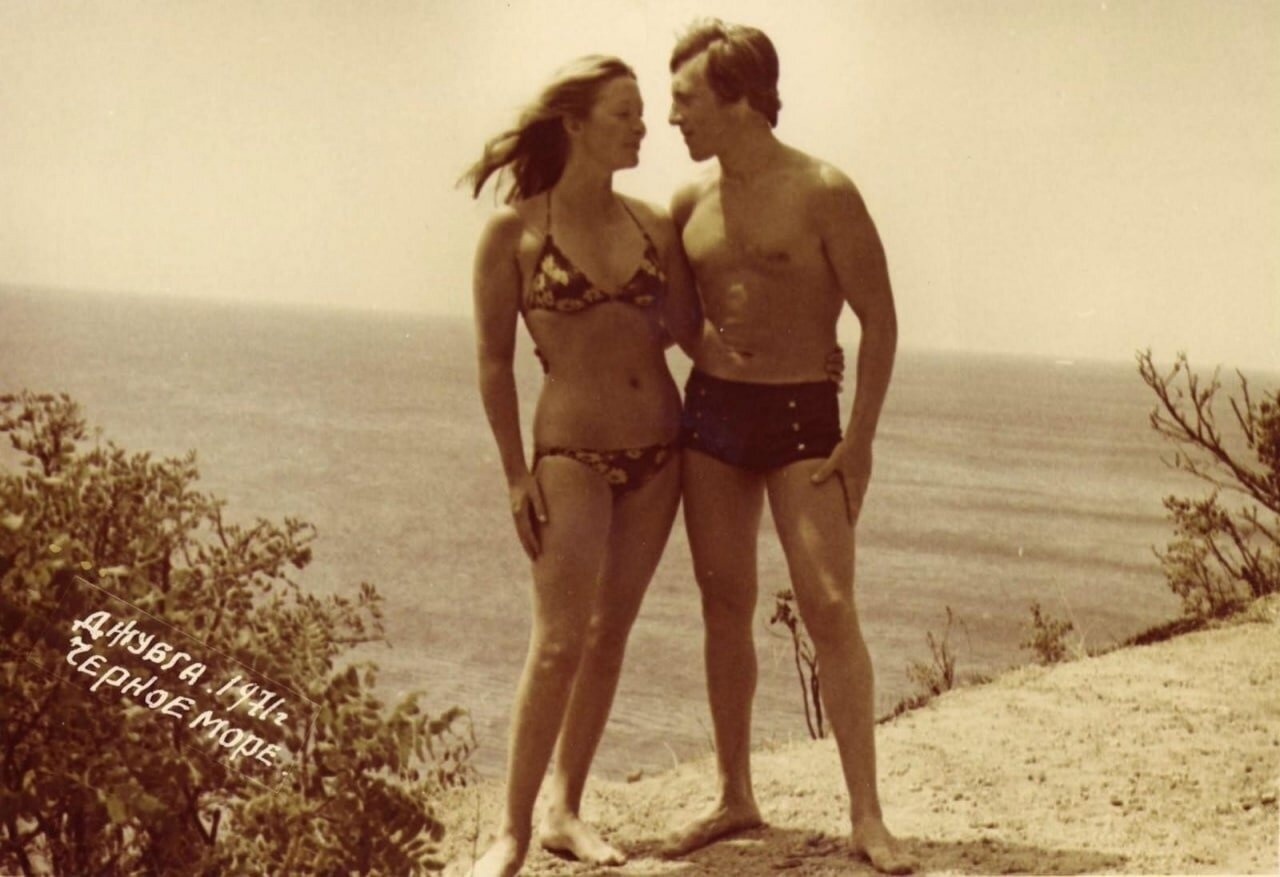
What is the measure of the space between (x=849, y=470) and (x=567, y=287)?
3.19ft

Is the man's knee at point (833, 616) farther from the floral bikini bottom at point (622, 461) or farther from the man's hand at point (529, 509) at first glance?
the man's hand at point (529, 509)

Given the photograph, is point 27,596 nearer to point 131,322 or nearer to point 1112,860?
point 1112,860

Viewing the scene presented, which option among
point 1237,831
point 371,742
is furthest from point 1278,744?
point 371,742

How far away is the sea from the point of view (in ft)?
39.4

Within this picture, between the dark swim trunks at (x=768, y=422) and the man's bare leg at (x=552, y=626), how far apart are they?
0.39 m

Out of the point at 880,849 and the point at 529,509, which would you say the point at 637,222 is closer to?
the point at 529,509

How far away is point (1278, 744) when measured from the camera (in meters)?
6.26

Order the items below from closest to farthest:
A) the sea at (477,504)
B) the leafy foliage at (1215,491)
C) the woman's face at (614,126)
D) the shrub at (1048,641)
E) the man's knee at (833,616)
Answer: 1. the woman's face at (614,126)
2. the man's knee at (833,616)
3. the leafy foliage at (1215,491)
4. the shrub at (1048,641)
5. the sea at (477,504)

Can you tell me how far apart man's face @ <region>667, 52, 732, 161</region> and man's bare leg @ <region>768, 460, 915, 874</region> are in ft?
3.17

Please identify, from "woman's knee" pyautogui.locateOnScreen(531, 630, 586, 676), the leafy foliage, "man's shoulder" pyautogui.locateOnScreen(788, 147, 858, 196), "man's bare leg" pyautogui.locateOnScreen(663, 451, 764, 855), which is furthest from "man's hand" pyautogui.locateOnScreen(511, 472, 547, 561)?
the leafy foliage

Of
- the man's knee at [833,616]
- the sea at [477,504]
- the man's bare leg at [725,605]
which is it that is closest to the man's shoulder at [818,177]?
the man's bare leg at [725,605]

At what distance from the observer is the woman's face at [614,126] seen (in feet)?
15.5

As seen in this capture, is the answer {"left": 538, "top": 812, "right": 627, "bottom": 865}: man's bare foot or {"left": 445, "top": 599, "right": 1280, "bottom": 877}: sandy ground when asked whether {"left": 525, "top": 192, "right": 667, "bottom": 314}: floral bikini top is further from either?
{"left": 445, "top": 599, "right": 1280, "bottom": 877}: sandy ground

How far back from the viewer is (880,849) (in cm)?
491
